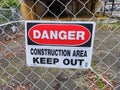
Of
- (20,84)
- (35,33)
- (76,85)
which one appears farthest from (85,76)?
(35,33)

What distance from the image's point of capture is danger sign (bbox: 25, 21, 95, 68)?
5.18ft

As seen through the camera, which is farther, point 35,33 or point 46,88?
point 46,88

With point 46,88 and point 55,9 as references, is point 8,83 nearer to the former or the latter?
point 46,88

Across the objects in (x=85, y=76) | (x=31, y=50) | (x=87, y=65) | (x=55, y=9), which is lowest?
(x=55, y=9)

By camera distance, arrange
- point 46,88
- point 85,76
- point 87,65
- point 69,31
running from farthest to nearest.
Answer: point 85,76 < point 46,88 < point 87,65 < point 69,31

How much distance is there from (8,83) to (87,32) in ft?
6.45

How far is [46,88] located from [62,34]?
5.22 ft

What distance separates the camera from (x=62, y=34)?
160 centimetres

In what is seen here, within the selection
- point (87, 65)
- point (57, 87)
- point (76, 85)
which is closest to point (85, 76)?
point (76, 85)

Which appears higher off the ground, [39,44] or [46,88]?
[39,44]

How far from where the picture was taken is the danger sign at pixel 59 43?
158 cm

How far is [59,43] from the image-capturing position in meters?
1.63

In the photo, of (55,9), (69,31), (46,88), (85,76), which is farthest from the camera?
(55,9)

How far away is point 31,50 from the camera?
66.1 inches
